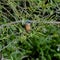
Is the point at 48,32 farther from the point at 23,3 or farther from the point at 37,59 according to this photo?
the point at 23,3

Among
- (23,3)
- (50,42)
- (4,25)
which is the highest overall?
(23,3)

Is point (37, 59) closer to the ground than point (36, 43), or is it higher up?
closer to the ground

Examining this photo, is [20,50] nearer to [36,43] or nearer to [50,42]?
[36,43]

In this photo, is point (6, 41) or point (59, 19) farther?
point (59, 19)

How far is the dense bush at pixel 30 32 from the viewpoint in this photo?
2223mm

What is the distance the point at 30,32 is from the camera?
7.73 ft

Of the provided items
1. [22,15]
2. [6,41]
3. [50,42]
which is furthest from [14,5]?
[50,42]

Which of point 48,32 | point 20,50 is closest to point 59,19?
point 48,32

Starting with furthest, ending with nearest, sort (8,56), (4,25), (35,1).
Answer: (35,1) → (4,25) → (8,56)

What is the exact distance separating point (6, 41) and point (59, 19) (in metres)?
0.73

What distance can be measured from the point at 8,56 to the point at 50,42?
457 mm

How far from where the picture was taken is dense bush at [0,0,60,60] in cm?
222

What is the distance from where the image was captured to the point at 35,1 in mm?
2578

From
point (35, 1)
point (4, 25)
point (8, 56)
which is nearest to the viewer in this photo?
point (8, 56)
